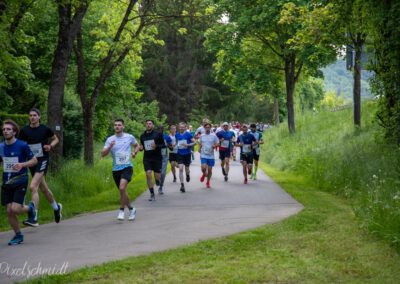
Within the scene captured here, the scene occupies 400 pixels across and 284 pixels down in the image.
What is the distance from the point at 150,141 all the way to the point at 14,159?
558cm

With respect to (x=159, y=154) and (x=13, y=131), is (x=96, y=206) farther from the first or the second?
(x=13, y=131)

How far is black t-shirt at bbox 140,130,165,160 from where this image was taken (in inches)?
572

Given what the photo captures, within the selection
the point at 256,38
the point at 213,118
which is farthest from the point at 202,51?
the point at 256,38

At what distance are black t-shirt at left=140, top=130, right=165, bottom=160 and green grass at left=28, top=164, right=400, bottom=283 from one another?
555 centimetres

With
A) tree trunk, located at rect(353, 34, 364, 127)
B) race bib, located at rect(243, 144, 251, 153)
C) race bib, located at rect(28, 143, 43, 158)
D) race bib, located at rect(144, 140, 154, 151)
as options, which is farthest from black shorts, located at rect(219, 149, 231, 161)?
race bib, located at rect(28, 143, 43, 158)

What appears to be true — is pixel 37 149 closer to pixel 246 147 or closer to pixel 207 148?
pixel 207 148

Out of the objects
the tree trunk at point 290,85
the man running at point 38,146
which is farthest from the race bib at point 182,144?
the tree trunk at point 290,85

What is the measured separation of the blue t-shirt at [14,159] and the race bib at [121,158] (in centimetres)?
234

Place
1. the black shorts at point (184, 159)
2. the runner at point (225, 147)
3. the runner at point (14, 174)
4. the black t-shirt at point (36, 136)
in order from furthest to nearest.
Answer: the runner at point (225, 147), the black shorts at point (184, 159), the black t-shirt at point (36, 136), the runner at point (14, 174)

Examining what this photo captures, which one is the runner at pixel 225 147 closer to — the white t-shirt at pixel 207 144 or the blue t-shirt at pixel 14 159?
the white t-shirt at pixel 207 144

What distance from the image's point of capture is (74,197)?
14578 mm

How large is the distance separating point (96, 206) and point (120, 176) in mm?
2291

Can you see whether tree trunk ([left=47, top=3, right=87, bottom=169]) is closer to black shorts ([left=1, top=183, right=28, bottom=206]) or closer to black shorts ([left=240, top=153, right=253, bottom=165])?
black shorts ([left=240, top=153, right=253, bottom=165])

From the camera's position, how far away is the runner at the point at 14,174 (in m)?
8.98
